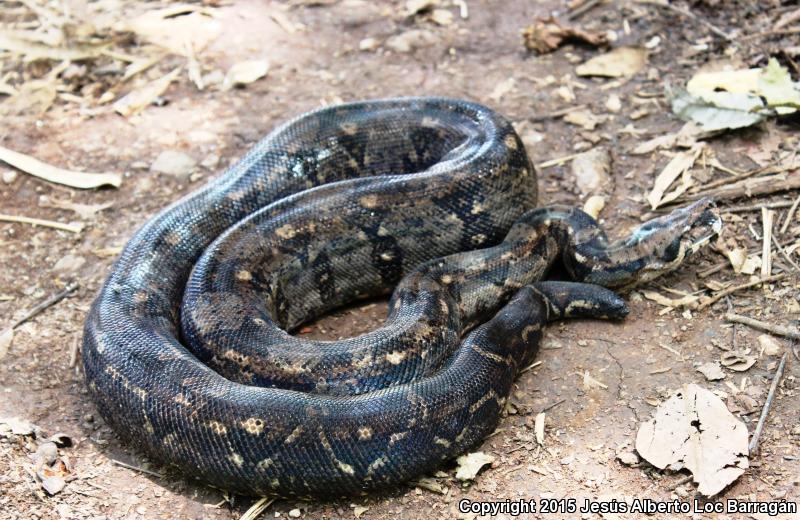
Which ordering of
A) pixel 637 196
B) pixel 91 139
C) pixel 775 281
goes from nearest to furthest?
1. pixel 775 281
2. pixel 637 196
3. pixel 91 139

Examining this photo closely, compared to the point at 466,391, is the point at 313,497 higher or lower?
lower

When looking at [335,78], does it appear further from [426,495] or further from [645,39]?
[426,495]

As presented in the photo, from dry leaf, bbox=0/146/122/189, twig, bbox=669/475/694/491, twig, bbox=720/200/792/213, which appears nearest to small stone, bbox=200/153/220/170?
dry leaf, bbox=0/146/122/189

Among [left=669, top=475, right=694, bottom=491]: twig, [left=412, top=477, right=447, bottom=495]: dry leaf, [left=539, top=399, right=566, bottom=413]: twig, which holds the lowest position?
[left=412, top=477, right=447, bottom=495]: dry leaf

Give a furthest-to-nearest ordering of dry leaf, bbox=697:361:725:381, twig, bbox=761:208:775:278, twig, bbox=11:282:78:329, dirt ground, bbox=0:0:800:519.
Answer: twig, bbox=11:282:78:329
twig, bbox=761:208:775:278
dry leaf, bbox=697:361:725:381
dirt ground, bbox=0:0:800:519

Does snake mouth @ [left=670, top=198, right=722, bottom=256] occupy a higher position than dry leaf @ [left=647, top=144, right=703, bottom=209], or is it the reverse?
snake mouth @ [left=670, top=198, right=722, bottom=256]

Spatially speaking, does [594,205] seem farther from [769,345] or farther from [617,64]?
[617,64]

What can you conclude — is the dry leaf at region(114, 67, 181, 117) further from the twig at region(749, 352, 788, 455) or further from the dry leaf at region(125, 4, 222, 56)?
the twig at region(749, 352, 788, 455)

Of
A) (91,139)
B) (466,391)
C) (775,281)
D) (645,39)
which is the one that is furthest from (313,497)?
(645,39)
